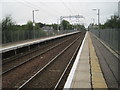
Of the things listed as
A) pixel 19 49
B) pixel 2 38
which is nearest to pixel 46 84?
pixel 19 49

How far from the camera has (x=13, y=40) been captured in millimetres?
40156


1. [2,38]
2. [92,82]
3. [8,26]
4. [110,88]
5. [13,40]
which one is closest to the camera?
[110,88]

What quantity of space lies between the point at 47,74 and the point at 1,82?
2795 millimetres

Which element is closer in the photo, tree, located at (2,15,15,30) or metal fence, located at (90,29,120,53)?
metal fence, located at (90,29,120,53)

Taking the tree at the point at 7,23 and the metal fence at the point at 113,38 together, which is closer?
the metal fence at the point at 113,38

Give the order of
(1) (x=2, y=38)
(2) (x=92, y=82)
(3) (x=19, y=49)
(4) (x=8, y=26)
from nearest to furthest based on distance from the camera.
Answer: (2) (x=92, y=82) → (3) (x=19, y=49) → (1) (x=2, y=38) → (4) (x=8, y=26)

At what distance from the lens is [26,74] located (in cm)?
1238

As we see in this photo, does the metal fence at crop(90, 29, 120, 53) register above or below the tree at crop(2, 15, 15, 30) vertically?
below

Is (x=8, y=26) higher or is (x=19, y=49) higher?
(x=8, y=26)

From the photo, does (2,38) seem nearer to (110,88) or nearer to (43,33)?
(43,33)

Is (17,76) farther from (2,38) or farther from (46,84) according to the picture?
(2,38)

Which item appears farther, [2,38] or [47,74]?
[2,38]

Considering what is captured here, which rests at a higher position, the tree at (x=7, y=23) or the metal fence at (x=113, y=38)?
the tree at (x=7, y=23)

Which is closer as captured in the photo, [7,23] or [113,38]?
[113,38]
